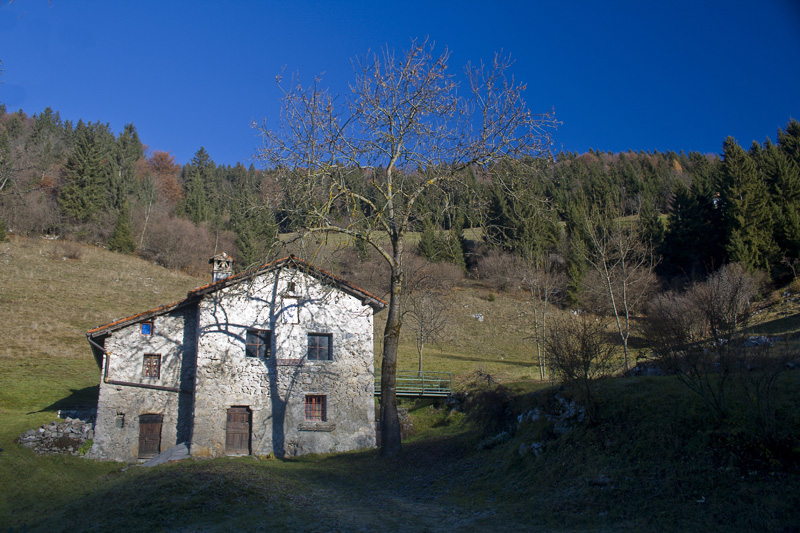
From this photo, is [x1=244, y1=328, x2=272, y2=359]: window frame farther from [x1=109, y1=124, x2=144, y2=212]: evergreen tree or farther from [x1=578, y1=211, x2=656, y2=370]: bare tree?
[x1=109, y1=124, x2=144, y2=212]: evergreen tree

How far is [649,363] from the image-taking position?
12.6 meters

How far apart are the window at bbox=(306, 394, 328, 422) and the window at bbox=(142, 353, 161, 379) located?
6.62m

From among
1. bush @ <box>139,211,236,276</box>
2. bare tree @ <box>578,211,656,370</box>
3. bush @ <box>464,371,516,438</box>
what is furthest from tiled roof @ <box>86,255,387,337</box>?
bush @ <box>139,211,236,276</box>

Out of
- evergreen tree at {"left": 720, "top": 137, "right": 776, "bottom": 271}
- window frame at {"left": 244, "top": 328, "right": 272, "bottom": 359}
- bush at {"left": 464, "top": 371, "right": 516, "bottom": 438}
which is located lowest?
bush at {"left": 464, "top": 371, "right": 516, "bottom": 438}

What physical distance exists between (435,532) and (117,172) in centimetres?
7381


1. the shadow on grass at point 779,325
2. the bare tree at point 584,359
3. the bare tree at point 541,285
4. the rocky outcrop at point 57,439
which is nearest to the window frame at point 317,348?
the rocky outcrop at point 57,439

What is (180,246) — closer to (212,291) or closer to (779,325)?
(212,291)

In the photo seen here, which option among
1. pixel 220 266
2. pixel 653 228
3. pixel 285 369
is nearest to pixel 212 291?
pixel 220 266

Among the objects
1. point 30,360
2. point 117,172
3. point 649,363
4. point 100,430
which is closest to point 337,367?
point 100,430

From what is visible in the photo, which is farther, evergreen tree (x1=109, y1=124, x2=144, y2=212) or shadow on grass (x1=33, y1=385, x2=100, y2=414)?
evergreen tree (x1=109, y1=124, x2=144, y2=212)

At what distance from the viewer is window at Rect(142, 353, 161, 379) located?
20.5 m

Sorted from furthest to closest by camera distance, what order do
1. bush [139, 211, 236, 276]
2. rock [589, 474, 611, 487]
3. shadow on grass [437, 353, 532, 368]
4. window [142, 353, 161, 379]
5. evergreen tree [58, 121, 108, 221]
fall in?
bush [139, 211, 236, 276], evergreen tree [58, 121, 108, 221], shadow on grass [437, 353, 532, 368], window [142, 353, 161, 379], rock [589, 474, 611, 487]

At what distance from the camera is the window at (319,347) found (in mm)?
20672

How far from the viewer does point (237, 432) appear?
19469mm
